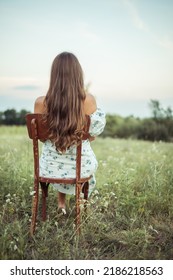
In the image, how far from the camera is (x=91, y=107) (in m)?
3.85

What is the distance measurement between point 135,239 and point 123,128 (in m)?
11.2

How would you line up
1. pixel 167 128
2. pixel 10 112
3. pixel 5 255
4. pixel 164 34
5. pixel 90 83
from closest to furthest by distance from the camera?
pixel 5 255 → pixel 90 83 → pixel 164 34 → pixel 10 112 → pixel 167 128

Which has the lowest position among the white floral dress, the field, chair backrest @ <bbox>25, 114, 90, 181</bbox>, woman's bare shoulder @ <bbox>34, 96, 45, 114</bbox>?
the field

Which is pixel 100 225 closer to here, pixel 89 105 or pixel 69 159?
pixel 69 159

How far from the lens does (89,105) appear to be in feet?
12.6

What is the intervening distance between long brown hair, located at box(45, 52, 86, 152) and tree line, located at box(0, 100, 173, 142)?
4523 millimetres

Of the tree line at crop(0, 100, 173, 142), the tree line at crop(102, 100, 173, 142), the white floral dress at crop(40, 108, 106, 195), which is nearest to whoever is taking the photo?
the white floral dress at crop(40, 108, 106, 195)

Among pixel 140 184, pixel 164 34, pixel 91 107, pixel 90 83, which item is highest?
pixel 164 34

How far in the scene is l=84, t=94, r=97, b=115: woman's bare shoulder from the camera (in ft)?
12.6

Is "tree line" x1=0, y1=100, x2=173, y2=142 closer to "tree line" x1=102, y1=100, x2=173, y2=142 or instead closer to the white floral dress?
"tree line" x1=102, y1=100, x2=173, y2=142

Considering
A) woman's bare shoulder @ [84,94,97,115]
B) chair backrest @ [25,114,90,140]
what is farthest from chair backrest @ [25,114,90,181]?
woman's bare shoulder @ [84,94,97,115]

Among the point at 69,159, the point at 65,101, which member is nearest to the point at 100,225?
the point at 69,159

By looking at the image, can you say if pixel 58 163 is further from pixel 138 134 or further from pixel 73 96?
pixel 138 134

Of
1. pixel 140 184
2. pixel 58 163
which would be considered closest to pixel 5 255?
pixel 58 163
